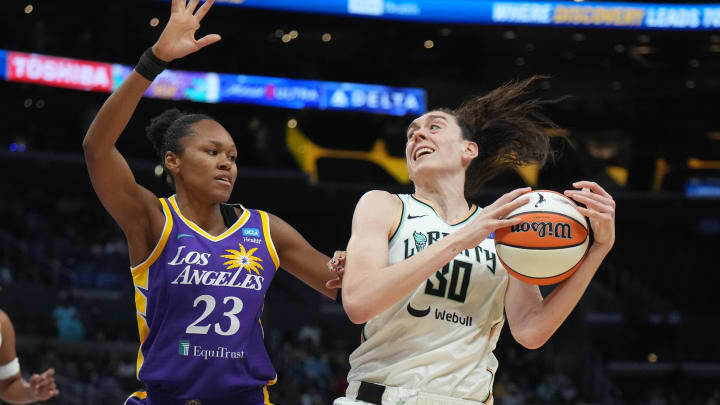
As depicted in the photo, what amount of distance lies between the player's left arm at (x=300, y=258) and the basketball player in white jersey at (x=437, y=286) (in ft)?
1.78

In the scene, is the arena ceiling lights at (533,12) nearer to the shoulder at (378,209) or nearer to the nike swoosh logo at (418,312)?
the shoulder at (378,209)

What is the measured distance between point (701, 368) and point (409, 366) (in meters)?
19.0

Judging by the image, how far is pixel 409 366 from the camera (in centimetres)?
383

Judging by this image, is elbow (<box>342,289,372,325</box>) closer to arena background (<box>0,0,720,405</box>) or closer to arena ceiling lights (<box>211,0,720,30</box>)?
arena background (<box>0,0,720,405</box>)

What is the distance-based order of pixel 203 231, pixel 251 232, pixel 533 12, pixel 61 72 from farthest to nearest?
pixel 533 12, pixel 61 72, pixel 251 232, pixel 203 231

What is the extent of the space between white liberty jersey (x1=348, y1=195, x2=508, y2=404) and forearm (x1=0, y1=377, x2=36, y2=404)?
8.34ft

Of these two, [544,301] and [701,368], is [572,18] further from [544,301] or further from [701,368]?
[544,301]

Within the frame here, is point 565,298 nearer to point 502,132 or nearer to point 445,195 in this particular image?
point 445,195

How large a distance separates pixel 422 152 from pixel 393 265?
83 cm

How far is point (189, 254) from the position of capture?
408 cm

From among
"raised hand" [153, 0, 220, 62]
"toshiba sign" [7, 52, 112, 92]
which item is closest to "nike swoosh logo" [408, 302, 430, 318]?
"raised hand" [153, 0, 220, 62]

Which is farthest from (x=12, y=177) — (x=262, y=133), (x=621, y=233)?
(x=621, y=233)

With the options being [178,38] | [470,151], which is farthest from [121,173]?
[470,151]

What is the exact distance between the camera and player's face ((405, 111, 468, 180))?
4.25 metres
